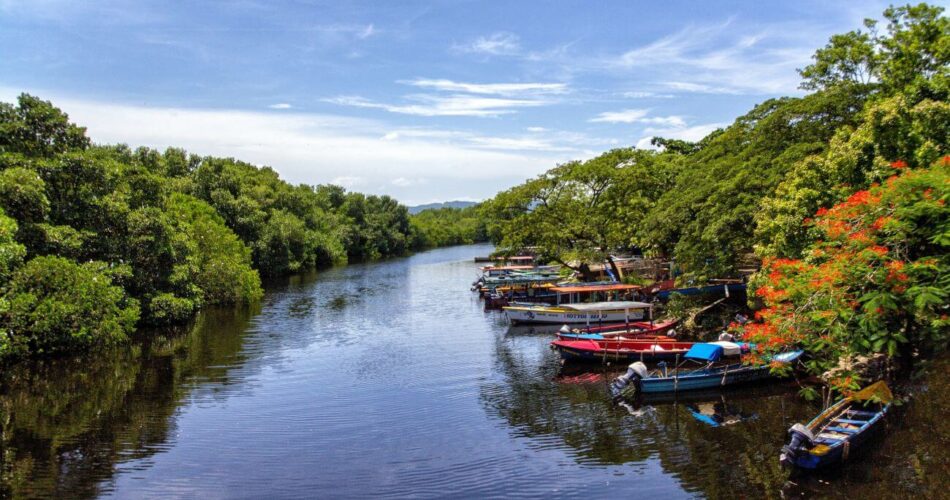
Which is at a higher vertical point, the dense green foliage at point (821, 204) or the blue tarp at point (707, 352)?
the dense green foliage at point (821, 204)

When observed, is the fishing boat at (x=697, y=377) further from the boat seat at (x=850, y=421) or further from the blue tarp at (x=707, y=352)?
the boat seat at (x=850, y=421)

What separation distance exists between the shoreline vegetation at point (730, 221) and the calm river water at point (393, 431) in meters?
2.27

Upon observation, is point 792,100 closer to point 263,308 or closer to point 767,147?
point 767,147

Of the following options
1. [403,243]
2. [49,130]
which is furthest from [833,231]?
[403,243]

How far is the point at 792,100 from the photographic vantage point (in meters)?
28.9

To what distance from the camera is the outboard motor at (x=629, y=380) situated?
22.0 meters

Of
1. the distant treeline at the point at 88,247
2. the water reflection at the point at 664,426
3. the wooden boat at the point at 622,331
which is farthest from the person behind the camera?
the wooden boat at the point at 622,331

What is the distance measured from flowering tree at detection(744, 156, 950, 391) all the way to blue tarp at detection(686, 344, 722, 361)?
5.45 metres

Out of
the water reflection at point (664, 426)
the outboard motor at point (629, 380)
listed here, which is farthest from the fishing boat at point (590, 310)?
the outboard motor at point (629, 380)

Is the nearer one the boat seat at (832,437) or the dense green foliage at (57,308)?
the boat seat at (832,437)

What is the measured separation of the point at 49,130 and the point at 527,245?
101 feet

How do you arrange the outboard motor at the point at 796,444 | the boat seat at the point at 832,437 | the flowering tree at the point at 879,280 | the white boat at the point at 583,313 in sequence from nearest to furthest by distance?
the flowering tree at the point at 879,280, the outboard motor at the point at 796,444, the boat seat at the point at 832,437, the white boat at the point at 583,313

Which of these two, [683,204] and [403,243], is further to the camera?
[403,243]

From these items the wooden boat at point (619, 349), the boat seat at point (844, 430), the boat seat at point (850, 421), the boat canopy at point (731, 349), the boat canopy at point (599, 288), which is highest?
the boat canopy at point (599, 288)
